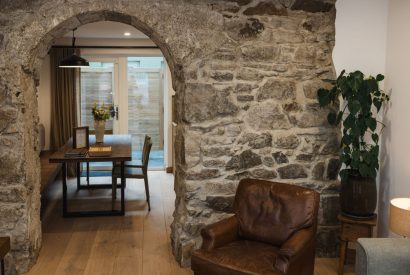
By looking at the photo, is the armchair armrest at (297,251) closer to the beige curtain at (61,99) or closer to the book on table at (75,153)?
the book on table at (75,153)

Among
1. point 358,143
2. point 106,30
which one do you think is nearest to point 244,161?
point 358,143

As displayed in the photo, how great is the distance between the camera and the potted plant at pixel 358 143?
350 cm

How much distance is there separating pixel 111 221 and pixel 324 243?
240cm

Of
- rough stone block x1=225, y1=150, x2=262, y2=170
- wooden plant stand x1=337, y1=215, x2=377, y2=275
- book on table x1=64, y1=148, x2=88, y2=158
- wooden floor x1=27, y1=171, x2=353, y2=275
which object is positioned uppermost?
rough stone block x1=225, y1=150, x2=262, y2=170

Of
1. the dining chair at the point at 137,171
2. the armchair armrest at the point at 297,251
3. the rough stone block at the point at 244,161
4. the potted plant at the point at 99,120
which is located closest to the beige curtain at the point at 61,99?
the potted plant at the point at 99,120

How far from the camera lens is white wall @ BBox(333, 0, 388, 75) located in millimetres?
3859

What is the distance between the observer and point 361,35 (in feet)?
12.8

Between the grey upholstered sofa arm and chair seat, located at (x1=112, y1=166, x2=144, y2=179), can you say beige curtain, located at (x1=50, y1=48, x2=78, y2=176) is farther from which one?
the grey upholstered sofa arm

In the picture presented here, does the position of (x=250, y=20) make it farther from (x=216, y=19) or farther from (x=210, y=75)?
(x=210, y=75)

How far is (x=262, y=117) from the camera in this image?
378cm

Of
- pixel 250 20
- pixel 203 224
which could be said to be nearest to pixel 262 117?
pixel 250 20

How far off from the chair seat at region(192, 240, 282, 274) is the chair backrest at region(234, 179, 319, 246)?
0.13 metres

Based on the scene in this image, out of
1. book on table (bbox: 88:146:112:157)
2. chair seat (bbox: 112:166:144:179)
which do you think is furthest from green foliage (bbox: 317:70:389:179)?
chair seat (bbox: 112:166:144:179)

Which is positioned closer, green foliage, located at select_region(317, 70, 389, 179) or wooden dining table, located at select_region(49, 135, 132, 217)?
green foliage, located at select_region(317, 70, 389, 179)
